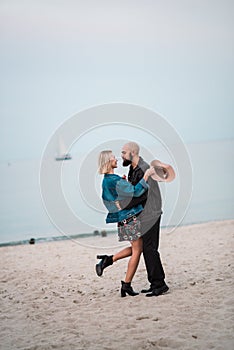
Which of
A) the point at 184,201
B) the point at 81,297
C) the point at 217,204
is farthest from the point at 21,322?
the point at 217,204

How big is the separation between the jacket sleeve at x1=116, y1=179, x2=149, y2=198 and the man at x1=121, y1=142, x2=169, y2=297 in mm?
119

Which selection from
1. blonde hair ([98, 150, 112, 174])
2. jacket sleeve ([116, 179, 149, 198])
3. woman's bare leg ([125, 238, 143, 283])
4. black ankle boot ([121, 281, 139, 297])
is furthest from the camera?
black ankle boot ([121, 281, 139, 297])

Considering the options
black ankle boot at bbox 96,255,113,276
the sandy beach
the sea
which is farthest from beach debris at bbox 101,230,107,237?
black ankle boot at bbox 96,255,113,276

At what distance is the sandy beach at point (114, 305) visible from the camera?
434 centimetres

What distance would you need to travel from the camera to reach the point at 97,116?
541 cm

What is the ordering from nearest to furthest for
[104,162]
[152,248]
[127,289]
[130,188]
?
[130,188] → [104,162] → [152,248] → [127,289]

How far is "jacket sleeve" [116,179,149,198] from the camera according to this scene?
518 cm

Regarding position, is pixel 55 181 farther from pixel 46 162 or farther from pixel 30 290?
pixel 30 290

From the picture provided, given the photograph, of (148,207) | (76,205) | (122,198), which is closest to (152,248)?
(148,207)

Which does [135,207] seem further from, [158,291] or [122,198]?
[158,291]

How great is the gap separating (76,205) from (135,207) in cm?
273

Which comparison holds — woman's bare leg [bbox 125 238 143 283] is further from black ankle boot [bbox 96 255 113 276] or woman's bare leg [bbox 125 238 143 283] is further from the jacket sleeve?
the jacket sleeve

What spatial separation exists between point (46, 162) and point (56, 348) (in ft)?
6.92

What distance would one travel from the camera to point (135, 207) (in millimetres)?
5383
